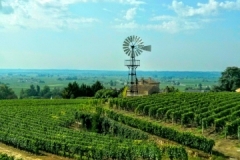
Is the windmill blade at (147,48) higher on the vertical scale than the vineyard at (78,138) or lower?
higher

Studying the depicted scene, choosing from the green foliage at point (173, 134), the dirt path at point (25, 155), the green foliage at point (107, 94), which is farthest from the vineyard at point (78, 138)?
the green foliage at point (107, 94)

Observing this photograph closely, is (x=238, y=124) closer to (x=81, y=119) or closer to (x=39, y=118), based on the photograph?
(x=81, y=119)

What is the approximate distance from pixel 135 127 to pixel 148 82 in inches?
2005

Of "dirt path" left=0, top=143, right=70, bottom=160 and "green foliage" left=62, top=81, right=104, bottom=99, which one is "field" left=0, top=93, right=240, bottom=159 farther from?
"green foliage" left=62, top=81, right=104, bottom=99

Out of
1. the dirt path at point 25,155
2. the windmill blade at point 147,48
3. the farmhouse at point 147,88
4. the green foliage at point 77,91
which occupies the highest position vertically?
the windmill blade at point 147,48

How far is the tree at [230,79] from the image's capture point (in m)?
102

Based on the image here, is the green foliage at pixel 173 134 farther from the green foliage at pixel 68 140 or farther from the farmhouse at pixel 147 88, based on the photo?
the farmhouse at pixel 147 88

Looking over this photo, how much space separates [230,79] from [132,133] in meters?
71.2

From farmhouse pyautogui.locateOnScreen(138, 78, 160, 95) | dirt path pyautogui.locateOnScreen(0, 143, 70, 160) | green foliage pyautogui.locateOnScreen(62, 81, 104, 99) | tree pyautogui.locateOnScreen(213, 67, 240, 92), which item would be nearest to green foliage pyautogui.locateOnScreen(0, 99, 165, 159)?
dirt path pyautogui.locateOnScreen(0, 143, 70, 160)

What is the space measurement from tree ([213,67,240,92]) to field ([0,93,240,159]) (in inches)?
2086

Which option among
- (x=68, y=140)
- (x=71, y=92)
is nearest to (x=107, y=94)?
(x=71, y=92)

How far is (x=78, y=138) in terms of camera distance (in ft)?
107


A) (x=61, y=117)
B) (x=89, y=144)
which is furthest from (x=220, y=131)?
(x=61, y=117)

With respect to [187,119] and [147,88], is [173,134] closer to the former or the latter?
[187,119]
